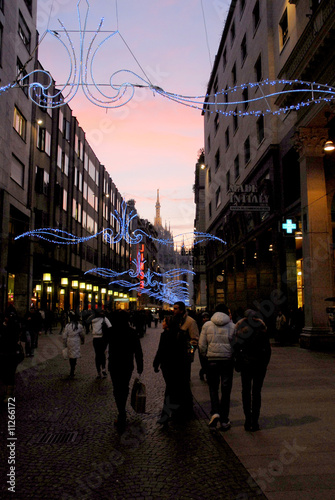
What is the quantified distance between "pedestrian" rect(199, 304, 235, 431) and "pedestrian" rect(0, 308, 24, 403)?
12.3 feet

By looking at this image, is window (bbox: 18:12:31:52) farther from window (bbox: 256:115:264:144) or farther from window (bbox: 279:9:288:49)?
window (bbox: 279:9:288:49)

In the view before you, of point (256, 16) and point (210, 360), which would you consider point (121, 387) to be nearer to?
point (210, 360)

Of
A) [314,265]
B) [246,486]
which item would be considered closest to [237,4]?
[314,265]

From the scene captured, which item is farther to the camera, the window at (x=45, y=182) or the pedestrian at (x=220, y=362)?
the window at (x=45, y=182)

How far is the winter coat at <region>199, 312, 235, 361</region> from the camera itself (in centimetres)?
643

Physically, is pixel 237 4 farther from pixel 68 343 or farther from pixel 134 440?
pixel 134 440

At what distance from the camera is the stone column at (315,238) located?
53.3 ft

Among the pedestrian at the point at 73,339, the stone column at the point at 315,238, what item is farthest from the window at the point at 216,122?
the pedestrian at the point at 73,339

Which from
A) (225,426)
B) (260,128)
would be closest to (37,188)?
(260,128)

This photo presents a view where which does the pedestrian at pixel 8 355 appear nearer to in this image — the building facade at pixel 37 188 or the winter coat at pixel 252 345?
the winter coat at pixel 252 345

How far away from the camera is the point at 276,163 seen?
869 inches

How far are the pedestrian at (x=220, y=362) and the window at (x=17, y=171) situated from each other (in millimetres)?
23022

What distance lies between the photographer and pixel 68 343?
36.8ft

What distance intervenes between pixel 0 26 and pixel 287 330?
21988 millimetres
